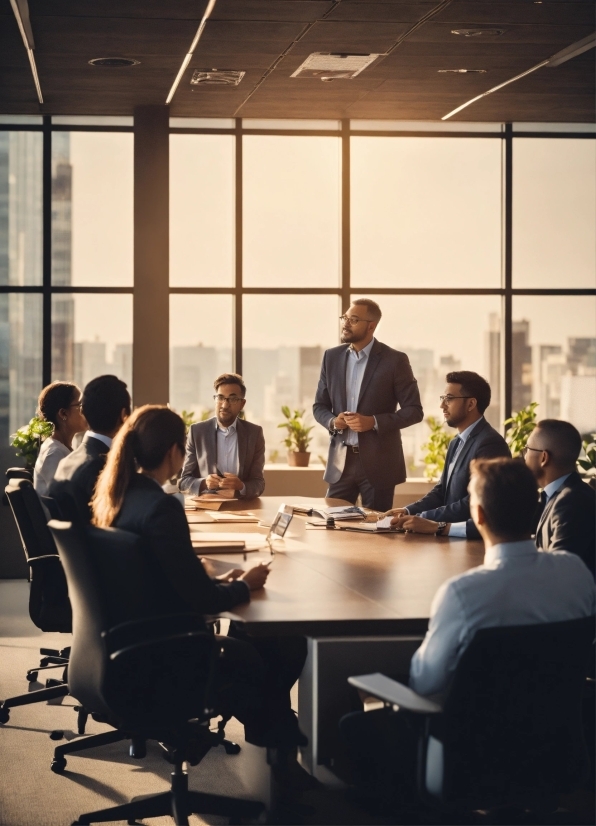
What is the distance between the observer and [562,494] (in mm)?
3318

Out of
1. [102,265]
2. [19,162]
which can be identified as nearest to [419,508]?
[102,265]

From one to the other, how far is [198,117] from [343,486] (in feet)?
12.6

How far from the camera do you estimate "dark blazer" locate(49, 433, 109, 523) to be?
3.04 metres

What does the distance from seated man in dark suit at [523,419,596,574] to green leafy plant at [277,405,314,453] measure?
16.1 feet

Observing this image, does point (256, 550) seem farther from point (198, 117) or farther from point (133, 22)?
point (198, 117)

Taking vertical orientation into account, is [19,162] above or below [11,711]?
above

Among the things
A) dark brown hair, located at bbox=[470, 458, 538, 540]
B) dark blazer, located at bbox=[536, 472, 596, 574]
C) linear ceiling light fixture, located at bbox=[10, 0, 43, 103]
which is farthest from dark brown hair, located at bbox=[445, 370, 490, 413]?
linear ceiling light fixture, located at bbox=[10, 0, 43, 103]

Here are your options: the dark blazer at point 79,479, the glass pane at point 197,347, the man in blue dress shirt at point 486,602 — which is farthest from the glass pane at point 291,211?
Result: the man in blue dress shirt at point 486,602

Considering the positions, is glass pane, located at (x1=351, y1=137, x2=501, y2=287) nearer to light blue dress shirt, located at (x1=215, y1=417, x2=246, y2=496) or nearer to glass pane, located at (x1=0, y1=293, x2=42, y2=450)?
glass pane, located at (x1=0, y1=293, x2=42, y2=450)

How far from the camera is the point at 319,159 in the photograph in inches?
343

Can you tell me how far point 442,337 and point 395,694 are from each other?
6.71m

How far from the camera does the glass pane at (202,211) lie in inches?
337

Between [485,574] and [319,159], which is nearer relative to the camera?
[485,574]

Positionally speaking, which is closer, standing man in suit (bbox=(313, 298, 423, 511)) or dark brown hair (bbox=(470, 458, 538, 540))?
dark brown hair (bbox=(470, 458, 538, 540))
